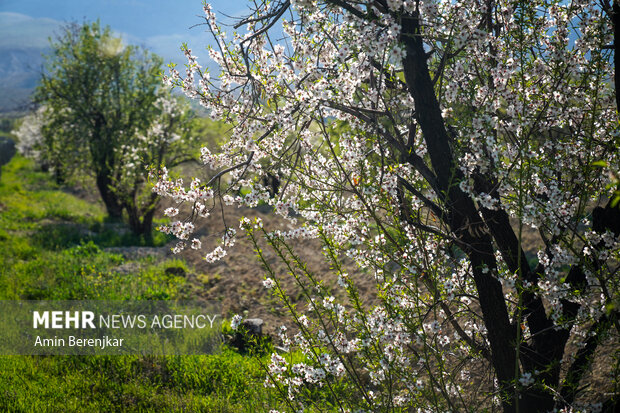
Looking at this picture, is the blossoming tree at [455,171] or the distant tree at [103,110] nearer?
the blossoming tree at [455,171]

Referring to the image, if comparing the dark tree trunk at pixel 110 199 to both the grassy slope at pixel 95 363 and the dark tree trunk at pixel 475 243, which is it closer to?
the grassy slope at pixel 95 363

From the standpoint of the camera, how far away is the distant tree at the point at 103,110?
50.9 feet

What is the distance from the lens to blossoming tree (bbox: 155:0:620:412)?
3.06 meters

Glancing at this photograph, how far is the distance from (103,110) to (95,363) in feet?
40.6

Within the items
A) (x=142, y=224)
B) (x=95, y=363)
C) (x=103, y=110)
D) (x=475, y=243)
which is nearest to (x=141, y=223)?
(x=142, y=224)

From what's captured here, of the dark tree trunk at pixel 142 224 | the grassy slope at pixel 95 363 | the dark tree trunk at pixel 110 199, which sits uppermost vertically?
the dark tree trunk at pixel 110 199

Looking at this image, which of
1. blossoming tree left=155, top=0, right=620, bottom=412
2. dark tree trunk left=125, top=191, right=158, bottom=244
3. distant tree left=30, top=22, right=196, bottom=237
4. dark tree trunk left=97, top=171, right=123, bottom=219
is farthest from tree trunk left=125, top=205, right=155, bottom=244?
blossoming tree left=155, top=0, right=620, bottom=412

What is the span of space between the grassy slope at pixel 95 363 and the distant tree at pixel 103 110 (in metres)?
2.78

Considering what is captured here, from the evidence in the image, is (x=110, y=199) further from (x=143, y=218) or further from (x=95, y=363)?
(x=95, y=363)

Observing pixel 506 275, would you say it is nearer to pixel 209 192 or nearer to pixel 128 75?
pixel 209 192

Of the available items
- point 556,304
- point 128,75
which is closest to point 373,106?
point 556,304

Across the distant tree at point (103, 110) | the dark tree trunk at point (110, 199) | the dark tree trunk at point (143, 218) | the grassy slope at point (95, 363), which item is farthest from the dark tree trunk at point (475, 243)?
the dark tree trunk at point (110, 199)

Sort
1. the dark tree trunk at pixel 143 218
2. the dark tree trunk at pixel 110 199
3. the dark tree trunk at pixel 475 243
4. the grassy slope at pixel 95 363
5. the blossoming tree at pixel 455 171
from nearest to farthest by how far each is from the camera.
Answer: the blossoming tree at pixel 455 171, the dark tree trunk at pixel 475 243, the grassy slope at pixel 95 363, the dark tree trunk at pixel 143 218, the dark tree trunk at pixel 110 199

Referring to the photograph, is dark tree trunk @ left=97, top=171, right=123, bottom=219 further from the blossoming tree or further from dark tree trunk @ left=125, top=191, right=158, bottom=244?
the blossoming tree
